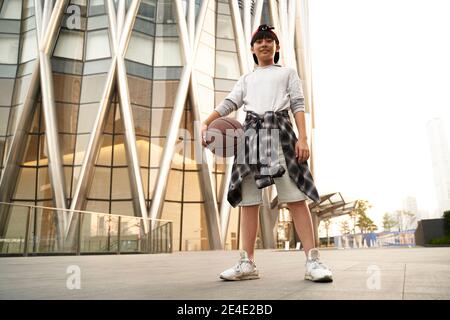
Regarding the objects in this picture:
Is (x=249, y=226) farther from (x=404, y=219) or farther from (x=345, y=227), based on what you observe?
(x=404, y=219)

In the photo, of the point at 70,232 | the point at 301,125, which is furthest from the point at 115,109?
the point at 301,125

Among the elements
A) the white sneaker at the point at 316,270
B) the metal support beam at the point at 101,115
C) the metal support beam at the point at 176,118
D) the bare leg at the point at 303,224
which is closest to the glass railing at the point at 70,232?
the metal support beam at the point at 176,118

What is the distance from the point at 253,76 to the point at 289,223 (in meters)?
27.1

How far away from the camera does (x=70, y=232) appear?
11.9 meters

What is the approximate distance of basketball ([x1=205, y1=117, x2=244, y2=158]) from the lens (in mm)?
3702

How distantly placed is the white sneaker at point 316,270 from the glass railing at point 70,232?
8.11 m

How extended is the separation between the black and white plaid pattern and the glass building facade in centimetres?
1736

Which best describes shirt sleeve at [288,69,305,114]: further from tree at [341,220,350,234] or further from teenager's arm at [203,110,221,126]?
tree at [341,220,350,234]

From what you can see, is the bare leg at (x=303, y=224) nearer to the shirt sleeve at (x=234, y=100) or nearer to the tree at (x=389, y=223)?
the shirt sleeve at (x=234, y=100)

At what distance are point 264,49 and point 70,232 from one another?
10.2 metres

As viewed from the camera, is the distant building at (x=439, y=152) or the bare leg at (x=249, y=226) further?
the distant building at (x=439, y=152)

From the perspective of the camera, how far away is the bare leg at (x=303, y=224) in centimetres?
333
